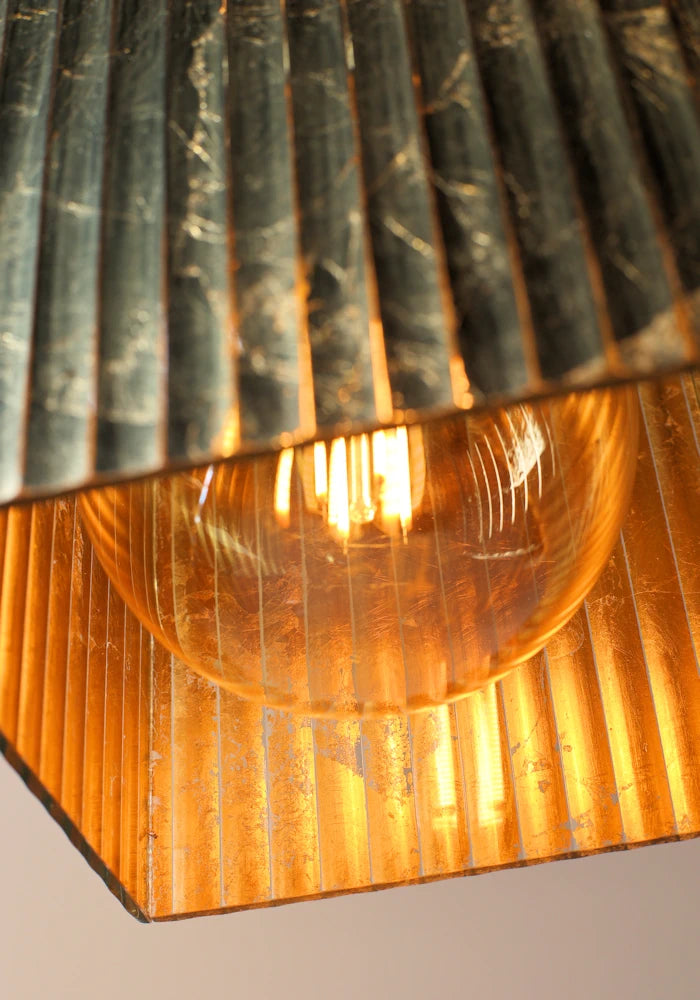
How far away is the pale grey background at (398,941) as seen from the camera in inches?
46.6

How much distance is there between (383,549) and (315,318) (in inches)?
9.7

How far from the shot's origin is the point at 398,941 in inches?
47.9

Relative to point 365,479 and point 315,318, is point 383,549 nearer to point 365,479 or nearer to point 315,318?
point 365,479

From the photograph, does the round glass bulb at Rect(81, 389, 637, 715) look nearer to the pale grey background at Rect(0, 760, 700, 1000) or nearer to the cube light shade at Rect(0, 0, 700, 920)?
the cube light shade at Rect(0, 0, 700, 920)

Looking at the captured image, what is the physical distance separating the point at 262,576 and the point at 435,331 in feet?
0.93

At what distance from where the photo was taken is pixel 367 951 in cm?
121

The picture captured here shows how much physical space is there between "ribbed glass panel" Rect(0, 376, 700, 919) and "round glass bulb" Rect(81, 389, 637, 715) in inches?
4.1

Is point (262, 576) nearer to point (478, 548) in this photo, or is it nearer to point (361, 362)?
point (478, 548)

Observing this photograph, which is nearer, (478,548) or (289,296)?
(289,296)

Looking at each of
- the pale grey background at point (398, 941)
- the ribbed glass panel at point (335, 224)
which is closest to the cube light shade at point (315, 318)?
the ribbed glass panel at point (335, 224)

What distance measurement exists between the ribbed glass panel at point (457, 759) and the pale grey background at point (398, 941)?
19.6 inches

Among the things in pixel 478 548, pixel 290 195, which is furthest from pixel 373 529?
pixel 290 195

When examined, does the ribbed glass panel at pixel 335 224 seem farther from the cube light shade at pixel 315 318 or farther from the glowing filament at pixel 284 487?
the glowing filament at pixel 284 487

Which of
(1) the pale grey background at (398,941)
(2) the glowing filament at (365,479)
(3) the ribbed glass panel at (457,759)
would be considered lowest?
(1) the pale grey background at (398,941)
